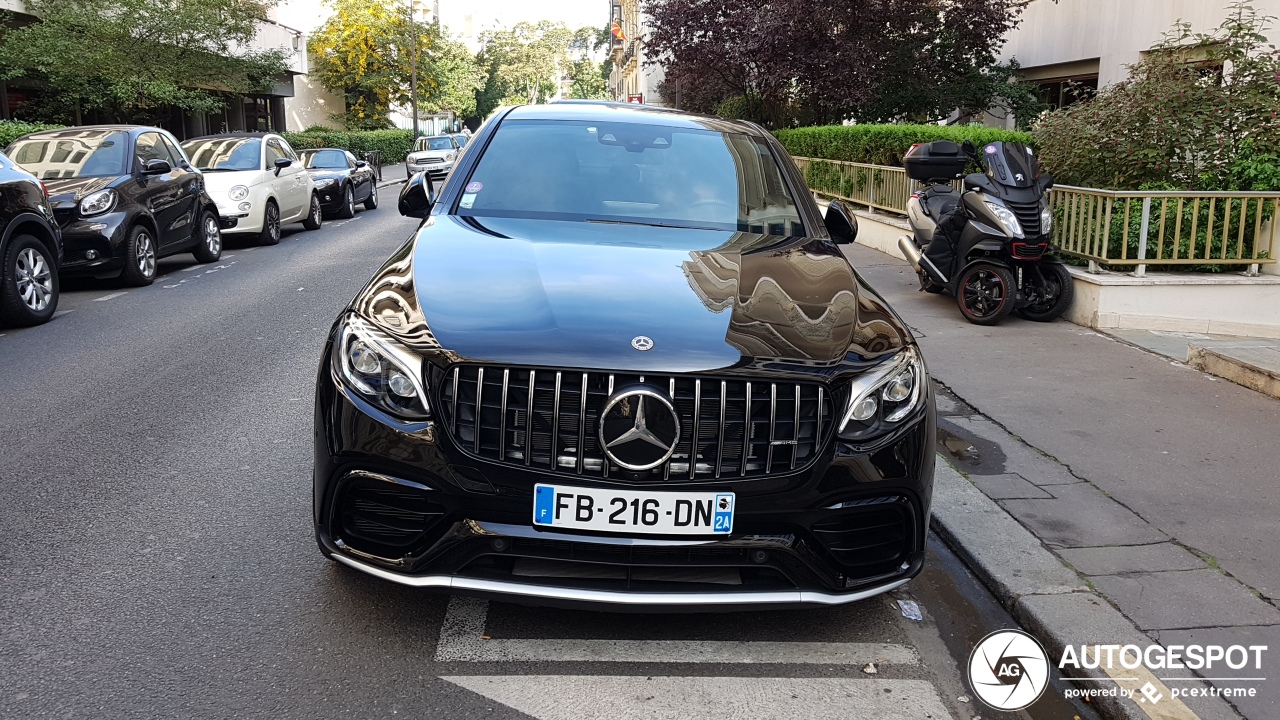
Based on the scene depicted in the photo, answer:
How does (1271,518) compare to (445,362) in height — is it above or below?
below

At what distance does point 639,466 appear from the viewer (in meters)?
2.98

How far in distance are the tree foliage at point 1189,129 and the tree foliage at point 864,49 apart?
9257mm

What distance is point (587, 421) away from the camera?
2982 millimetres

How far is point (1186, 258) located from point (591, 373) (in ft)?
23.9

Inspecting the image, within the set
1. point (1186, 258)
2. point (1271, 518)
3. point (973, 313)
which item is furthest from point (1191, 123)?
point (1271, 518)

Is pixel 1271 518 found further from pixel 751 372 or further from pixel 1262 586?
pixel 751 372

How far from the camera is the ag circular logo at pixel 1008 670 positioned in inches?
126

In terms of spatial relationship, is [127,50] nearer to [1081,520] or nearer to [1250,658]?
[1081,520]

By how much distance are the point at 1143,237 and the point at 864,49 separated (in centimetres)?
1091

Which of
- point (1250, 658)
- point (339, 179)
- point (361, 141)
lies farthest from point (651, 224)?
point (361, 141)

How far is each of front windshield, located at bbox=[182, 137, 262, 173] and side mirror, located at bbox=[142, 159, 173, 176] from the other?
4012 mm

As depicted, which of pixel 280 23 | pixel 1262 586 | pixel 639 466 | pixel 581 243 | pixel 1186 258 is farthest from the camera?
pixel 280 23

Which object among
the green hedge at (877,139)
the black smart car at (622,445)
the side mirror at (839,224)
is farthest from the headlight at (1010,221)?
the black smart car at (622,445)

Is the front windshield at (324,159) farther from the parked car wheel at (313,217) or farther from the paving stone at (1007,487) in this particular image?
the paving stone at (1007,487)
